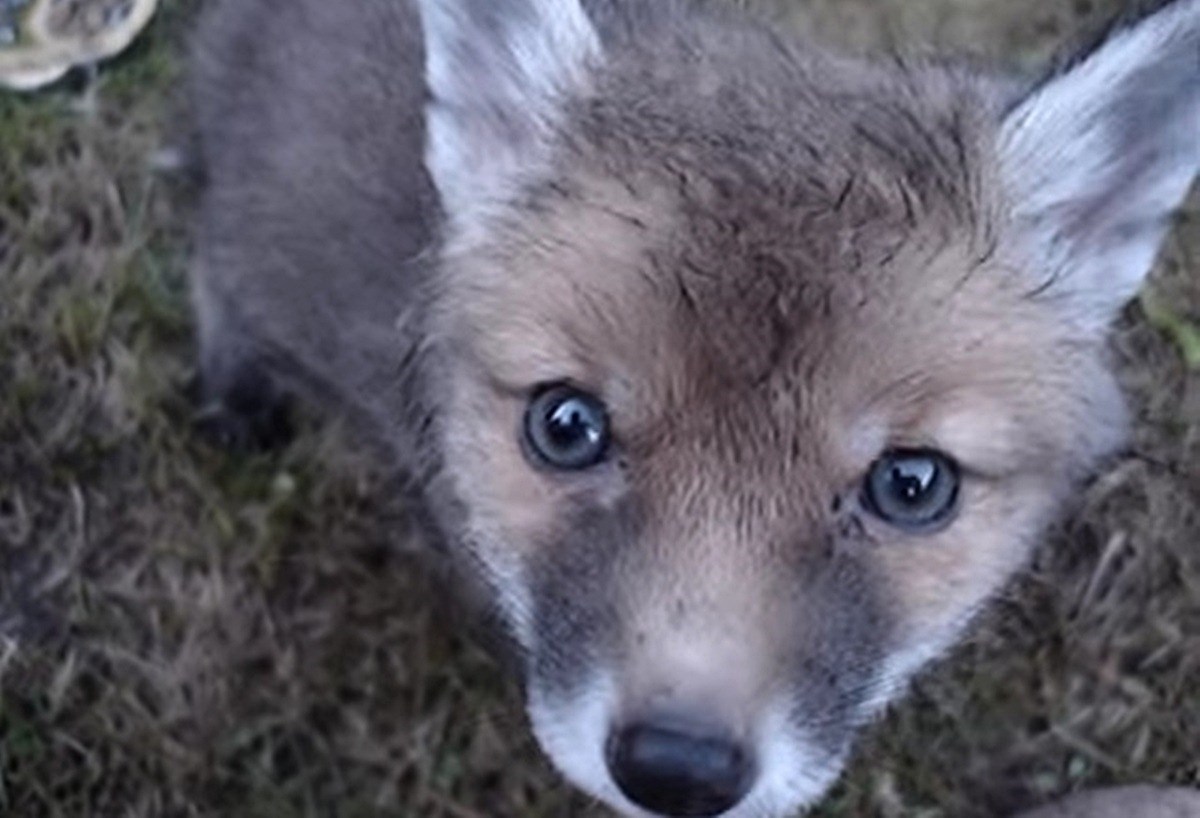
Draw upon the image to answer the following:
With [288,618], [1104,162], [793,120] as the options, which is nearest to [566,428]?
[793,120]

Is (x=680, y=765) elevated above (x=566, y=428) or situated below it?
below

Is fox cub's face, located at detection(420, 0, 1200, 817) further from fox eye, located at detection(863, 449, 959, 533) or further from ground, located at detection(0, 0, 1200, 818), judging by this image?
ground, located at detection(0, 0, 1200, 818)

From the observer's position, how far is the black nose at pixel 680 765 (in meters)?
2.78

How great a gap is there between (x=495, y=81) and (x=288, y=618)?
4.91ft

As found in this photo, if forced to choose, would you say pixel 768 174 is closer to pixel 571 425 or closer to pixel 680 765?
pixel 571 425

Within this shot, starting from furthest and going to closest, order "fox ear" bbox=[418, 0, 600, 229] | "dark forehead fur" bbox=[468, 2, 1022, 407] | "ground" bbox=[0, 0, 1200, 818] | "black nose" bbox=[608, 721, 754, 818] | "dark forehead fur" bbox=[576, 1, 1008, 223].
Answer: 1. "ground" bbox=[0, 0, 1200, 818]
2. "fox ear" bbox=[418, 0, 600, 229]
3. "dark forehead fur" bbox=[576, 1, 1008, 223]
4. "dark forehead fur" bbox=[468, 2, 1022, 407]
5. "black nose" bbox=[608, 721, 754, 818]

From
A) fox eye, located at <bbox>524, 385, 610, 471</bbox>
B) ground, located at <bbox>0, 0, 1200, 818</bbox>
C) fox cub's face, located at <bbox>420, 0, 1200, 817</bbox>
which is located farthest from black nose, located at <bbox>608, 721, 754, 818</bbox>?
ground, located at <bbox>0, 0, 1200, 818</bbox>

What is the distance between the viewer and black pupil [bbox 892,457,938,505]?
9.62 ft

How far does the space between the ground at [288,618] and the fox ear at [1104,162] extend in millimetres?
1141

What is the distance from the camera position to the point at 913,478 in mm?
2939

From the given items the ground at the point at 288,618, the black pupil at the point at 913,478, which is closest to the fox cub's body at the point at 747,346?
the black pupil at the point at 913,478

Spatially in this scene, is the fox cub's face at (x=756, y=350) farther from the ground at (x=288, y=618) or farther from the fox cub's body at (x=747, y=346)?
the ground at (x=288, y=618)

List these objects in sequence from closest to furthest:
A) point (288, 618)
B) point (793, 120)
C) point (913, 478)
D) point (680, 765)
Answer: point (680, 765) < point (913, 478) < point (793, 120) < point (288, 618)

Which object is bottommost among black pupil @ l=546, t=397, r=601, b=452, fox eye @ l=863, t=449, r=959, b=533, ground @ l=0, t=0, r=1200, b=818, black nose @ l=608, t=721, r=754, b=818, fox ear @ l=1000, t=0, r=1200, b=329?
ground @ l=0, t=0, r=1200, b=818
